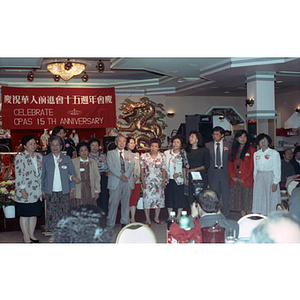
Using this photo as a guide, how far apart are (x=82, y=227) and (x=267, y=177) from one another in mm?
3649

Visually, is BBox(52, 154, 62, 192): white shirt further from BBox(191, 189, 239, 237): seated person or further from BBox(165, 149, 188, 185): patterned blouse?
BBox(191, 189, 239, 237): seated person

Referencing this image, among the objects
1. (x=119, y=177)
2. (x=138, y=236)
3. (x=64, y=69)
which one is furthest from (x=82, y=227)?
(x=64, y=69)

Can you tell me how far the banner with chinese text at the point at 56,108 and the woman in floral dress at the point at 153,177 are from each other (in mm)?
3988

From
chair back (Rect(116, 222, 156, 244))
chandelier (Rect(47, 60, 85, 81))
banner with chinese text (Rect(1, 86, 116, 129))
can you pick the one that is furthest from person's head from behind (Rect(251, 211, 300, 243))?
banner with chinese text (Rect(1, 86, 116, 129))

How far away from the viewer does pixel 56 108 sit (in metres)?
9.27

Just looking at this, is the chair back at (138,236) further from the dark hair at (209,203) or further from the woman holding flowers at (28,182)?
the woman holding flowers at (28,182)

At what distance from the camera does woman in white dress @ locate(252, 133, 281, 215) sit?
508 cm

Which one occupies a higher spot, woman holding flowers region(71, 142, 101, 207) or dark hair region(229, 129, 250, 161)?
dark hair region(229, 129, 250, 161)

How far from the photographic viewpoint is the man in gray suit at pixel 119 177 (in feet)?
17.4

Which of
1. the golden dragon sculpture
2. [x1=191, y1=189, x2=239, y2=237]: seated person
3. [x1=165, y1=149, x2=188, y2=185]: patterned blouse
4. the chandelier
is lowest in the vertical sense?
[x1=191, y1=189, x2=239, y2=237]: seated person

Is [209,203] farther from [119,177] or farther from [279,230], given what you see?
[119,177]

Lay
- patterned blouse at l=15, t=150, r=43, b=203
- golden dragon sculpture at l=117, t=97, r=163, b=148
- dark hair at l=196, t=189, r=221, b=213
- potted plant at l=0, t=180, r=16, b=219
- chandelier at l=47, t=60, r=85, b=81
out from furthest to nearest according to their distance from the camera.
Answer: golden dragon sculpture at l=117, t=97, r=163, b=148 < chandelier at l=47, t=60, r=85, b=81 < potted plant at l=0, t=180, r=16, b=219 < patterned blouse at l=15, t=150, r=43, b=203 < dark hair at l=196, t=189, r=221, b=213

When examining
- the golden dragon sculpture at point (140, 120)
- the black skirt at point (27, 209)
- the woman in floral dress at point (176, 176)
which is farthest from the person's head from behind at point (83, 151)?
the golden dragon sculpture at point (140, 120)
